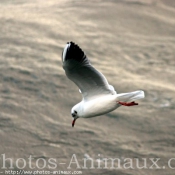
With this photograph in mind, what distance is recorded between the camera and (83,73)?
7.46 m

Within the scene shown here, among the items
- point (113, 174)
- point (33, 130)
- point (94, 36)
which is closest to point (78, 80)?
point (113, 174)

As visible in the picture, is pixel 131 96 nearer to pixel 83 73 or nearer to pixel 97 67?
pixel 83 73

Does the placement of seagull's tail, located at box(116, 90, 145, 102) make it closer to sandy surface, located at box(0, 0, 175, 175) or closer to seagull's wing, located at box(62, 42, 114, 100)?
seagull's wing, located at box(62, 42, 114, 100)

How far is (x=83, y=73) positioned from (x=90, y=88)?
345mm

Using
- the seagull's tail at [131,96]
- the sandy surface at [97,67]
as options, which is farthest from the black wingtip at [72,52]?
the sandy surface at [97,67]

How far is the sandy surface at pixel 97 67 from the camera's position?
12.4 m

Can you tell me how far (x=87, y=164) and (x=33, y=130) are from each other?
60.3 inches

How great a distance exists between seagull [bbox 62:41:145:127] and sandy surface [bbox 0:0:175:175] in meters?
4.17

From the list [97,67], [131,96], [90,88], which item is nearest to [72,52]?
[90,88]

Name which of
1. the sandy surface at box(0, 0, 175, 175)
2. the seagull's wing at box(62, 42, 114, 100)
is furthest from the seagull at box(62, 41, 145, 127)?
the sandy surface at box(0, 0, 175, 175)

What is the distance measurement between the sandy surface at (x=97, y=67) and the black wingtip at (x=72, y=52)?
4.87 metres

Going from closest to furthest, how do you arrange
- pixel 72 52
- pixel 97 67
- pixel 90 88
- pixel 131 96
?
pixel 72 52
pixel 131 96
pixel 90 88
pixel 97 67

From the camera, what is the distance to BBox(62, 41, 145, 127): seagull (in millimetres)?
7242

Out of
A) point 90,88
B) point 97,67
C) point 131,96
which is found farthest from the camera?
point 97,67
